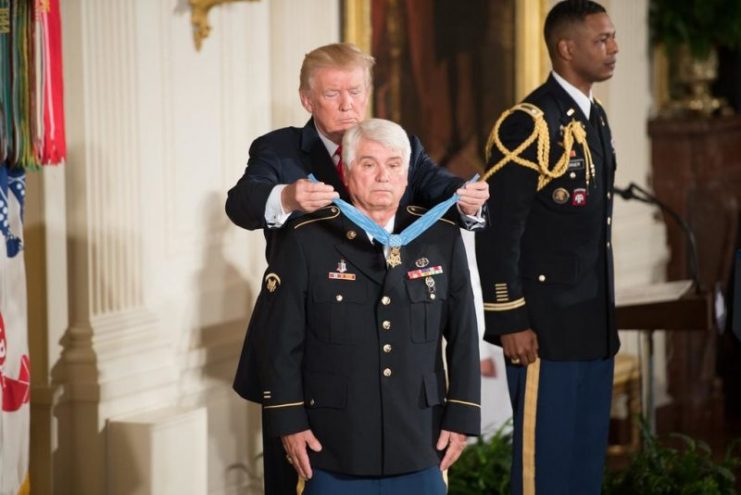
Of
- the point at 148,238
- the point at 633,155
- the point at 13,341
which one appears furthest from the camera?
the point at 633,155

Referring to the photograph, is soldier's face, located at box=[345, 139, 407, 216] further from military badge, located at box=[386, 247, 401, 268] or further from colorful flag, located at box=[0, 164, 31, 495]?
colorful flag, located at box=[0, 164, 31, 495]

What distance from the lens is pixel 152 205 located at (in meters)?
5.14

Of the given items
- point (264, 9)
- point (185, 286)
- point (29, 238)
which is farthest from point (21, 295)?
point (264, 9)

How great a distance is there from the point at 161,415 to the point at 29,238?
76 centimetres

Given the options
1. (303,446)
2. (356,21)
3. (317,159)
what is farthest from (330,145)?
(356,21)

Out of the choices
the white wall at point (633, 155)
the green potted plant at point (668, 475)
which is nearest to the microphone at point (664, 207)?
the green potted plant at point (668, 475)

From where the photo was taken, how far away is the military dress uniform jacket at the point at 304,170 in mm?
3633

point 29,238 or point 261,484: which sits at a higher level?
point 29,238

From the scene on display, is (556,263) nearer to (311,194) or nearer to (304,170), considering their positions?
(304,170)

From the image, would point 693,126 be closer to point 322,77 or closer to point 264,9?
point 264,9

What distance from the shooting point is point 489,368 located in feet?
19.9

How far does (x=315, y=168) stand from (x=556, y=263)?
1003 millimetres

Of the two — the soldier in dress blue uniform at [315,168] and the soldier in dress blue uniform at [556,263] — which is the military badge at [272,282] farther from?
the soldier in dress blue uniform at [556,263]

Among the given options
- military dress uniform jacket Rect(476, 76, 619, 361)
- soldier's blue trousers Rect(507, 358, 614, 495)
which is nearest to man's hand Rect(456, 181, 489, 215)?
military dress uniform jacket Rect(476, 76, 619, 361)
